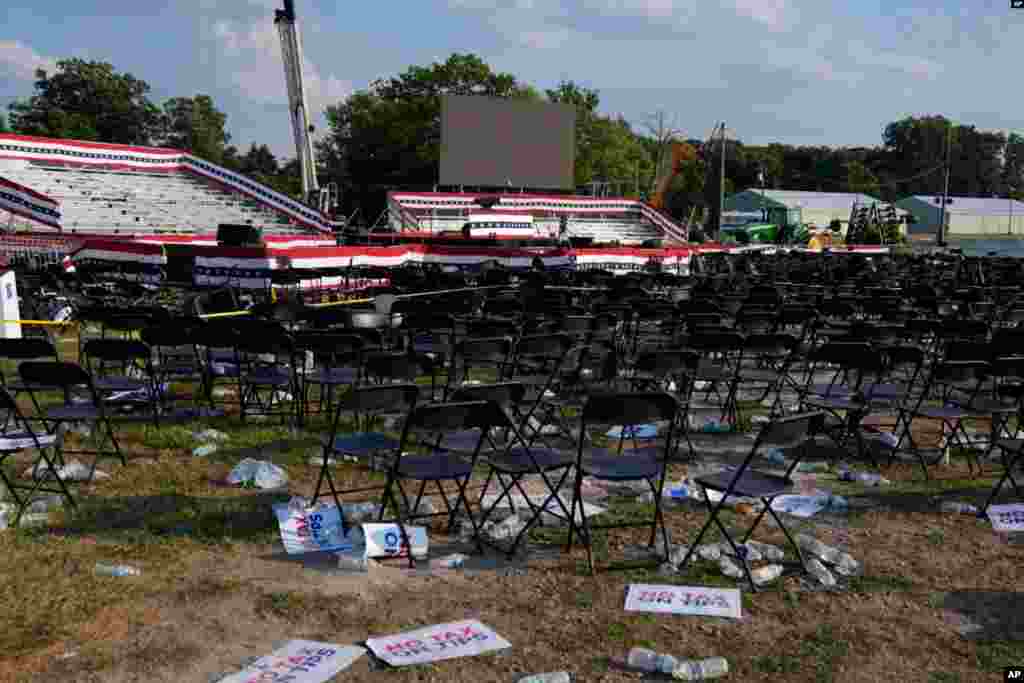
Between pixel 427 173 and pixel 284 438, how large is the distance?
45074 mm

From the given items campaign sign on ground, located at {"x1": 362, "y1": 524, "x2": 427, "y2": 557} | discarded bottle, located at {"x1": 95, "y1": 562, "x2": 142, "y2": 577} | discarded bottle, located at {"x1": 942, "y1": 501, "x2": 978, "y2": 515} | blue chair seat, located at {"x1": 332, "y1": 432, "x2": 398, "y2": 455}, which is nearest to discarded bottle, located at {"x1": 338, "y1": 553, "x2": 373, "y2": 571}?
campaign sign on ground, located at {"x1": 362, "y1": 524, "x2": 427, "y2": 557}

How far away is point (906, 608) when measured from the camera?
4.05 m

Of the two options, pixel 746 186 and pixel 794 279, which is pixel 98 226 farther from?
pixel 746 186

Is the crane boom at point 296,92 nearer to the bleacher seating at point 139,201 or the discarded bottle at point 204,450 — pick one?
the bleacher seating at point 139,201

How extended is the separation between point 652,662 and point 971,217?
75653 mm

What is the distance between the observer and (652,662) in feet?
11.3

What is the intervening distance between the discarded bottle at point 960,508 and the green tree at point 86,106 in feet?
196

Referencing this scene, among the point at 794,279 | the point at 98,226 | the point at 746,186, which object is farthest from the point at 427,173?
the point at 746,186

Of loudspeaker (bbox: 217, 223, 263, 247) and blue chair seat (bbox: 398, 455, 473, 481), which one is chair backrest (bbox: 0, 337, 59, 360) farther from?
loudspeaker (bbox: 217, 223, 263, 247)

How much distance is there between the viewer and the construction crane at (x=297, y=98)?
31.0 metres

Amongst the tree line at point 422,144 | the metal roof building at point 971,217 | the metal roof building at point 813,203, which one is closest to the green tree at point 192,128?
the tree line at point 422,144

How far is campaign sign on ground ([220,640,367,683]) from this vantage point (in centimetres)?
334

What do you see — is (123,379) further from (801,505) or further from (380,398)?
(801,505)

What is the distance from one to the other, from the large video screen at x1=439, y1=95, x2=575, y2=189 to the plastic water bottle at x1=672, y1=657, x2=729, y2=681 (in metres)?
33.9
